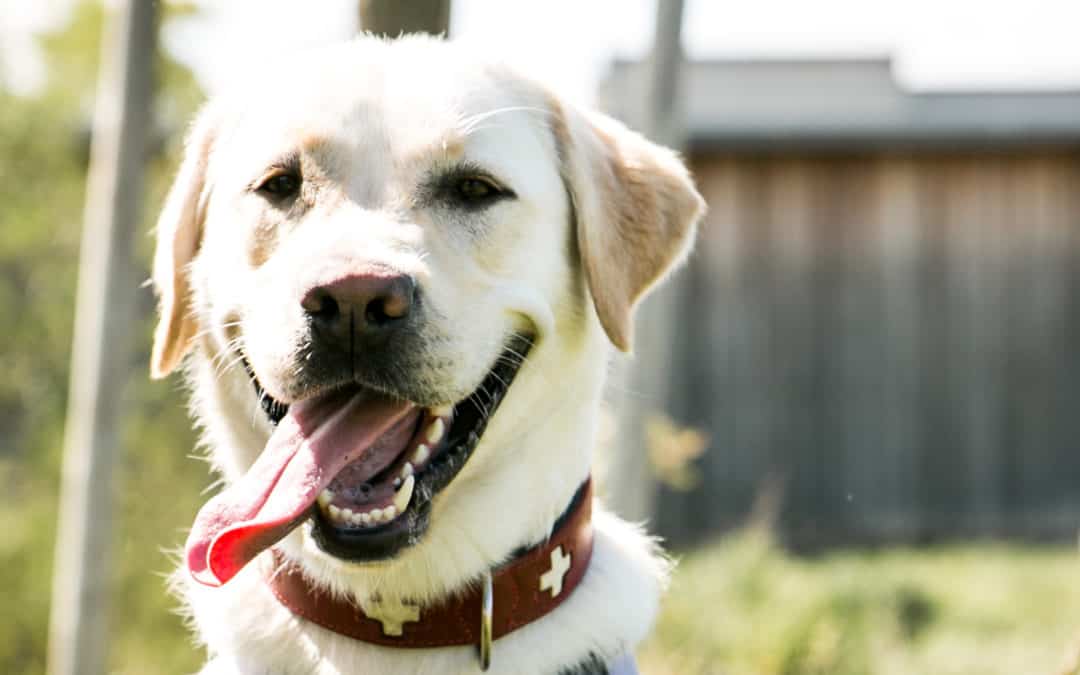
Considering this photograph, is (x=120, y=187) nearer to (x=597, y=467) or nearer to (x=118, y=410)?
(x=118, y=410)

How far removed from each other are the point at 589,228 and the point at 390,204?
465 mm

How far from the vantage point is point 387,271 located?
2.42m

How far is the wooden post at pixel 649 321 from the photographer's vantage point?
555cm

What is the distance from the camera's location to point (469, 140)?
285cm

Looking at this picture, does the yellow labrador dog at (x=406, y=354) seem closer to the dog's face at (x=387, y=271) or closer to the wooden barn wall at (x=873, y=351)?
the dog's face at (x=387, y=271)

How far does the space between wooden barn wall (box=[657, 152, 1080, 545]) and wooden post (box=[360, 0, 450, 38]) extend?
6394 mm

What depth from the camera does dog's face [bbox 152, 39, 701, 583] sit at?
→ 97.5 inches

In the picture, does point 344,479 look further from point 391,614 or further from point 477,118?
point 477,118

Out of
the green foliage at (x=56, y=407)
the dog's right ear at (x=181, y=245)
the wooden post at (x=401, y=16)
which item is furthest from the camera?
the green foliage at (x=56, y=407)

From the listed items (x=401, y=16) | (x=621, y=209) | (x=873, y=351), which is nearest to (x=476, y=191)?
(x=621, y=209)

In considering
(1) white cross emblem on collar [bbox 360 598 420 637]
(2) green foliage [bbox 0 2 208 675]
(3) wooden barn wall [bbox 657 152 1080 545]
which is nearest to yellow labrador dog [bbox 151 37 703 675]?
(1) white cross emblem on collar [bbox 360 598 420 637]

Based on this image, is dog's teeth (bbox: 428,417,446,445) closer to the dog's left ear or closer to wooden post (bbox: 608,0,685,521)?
the dog's left ear

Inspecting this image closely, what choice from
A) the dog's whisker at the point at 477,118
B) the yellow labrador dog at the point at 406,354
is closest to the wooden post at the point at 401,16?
the yellow labrador dog at the point at 406,354

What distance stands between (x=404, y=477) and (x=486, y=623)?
33 cm
